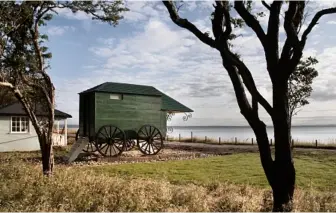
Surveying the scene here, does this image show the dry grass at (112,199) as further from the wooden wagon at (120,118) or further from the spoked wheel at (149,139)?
the spoked wheel at (149,139)

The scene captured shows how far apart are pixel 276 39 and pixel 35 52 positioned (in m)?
7.73

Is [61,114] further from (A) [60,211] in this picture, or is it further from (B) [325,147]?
(A) [60,211]

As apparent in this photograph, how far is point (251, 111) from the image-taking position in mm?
6770

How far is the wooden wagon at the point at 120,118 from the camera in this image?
20.5m

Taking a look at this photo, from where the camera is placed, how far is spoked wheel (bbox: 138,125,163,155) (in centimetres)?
2227

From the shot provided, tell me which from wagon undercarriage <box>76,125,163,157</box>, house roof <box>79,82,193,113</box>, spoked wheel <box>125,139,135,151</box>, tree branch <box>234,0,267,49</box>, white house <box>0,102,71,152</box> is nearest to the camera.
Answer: tree branch <box>234,0,267,49</box>

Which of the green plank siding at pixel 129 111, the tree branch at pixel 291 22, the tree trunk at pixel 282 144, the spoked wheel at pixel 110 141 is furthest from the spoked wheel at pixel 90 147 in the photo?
the tree branch at pixel 291 22

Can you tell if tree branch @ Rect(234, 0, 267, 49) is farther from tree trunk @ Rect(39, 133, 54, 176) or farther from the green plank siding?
the green plank siding

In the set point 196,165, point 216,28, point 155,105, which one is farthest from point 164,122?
point 216,28

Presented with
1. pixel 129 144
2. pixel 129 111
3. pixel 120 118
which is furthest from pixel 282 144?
pixel 129 144

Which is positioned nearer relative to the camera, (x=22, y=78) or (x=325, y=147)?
(x=22, y=78)

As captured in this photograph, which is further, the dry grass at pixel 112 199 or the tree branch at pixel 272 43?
the tree branch at pixel 272 43

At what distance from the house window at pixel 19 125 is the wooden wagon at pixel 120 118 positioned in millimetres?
5453

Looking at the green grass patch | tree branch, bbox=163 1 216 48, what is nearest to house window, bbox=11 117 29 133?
the green grass patch
